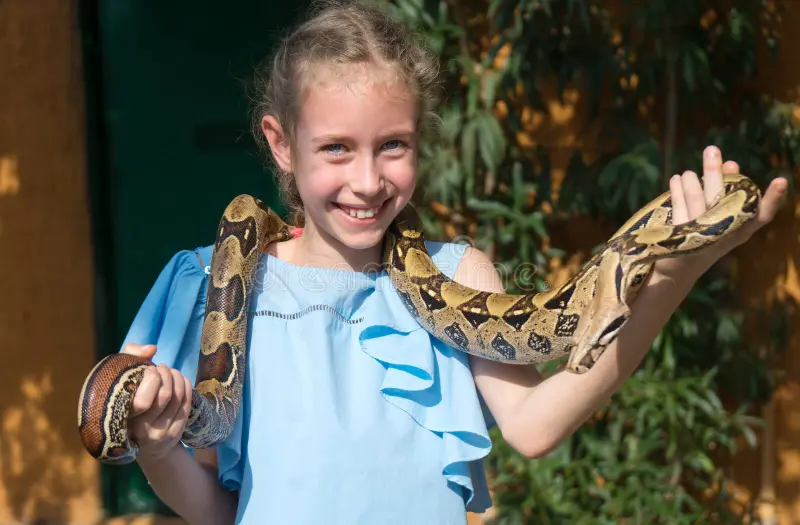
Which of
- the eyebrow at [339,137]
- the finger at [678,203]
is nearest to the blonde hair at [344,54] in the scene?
the eyebrow at [339,137]

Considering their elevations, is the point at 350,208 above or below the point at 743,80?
below

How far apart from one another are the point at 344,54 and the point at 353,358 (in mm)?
685

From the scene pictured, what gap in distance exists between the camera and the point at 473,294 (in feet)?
6.82

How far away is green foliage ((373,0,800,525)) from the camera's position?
12.2ft

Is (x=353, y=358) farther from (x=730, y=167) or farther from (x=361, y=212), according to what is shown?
(x=730, y=167)

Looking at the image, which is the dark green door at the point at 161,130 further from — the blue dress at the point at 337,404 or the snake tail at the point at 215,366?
the blue dress at the point at 337,404

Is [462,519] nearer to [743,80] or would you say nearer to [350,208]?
[350,208]

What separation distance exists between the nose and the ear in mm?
280

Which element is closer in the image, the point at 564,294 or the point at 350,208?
the point at 350,208

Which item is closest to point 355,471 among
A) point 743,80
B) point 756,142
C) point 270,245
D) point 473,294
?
point 473,294

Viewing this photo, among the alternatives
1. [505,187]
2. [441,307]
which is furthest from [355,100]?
[505,187]

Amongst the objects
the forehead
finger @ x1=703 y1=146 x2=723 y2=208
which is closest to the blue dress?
the forehead

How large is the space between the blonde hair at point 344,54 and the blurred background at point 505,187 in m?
1.63

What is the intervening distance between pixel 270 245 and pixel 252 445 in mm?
598
